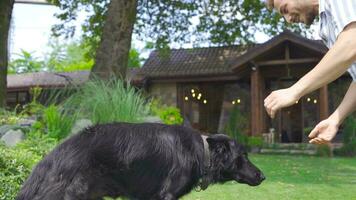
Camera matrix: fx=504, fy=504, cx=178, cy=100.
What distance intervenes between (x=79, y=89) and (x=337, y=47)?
7461 mm

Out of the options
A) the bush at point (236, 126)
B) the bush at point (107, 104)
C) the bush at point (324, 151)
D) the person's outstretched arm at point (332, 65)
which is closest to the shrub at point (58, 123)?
the bush at point (107, 104)

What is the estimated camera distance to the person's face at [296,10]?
103 inches

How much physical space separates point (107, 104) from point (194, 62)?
60.7ft

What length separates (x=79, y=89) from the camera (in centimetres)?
928

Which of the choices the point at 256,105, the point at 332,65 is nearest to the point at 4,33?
the point at 256,105

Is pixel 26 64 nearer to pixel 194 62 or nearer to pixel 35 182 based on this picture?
pixel 194 62

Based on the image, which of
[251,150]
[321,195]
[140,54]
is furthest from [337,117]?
[140,54]

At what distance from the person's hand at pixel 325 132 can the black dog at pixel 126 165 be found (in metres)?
1.60

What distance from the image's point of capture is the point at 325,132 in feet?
9.62

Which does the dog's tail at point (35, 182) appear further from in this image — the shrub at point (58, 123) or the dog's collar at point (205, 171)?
the shrub at point (58, 123)

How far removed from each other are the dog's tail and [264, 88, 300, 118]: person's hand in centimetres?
204

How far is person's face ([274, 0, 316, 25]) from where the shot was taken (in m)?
2.61

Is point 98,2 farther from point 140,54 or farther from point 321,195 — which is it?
point 140,54

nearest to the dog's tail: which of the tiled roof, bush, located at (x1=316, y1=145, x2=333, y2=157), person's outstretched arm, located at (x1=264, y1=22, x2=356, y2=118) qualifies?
person's outstretched arm, located at (x1=264, y1=22, x2=356, y2=118)
